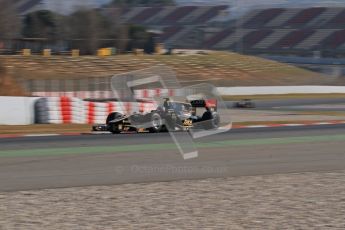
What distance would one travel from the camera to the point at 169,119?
15.9m

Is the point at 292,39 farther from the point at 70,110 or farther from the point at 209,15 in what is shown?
the point at 70,110

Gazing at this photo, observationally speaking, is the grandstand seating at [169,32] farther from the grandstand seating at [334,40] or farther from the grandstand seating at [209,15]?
the grandstand seating at [334,40]

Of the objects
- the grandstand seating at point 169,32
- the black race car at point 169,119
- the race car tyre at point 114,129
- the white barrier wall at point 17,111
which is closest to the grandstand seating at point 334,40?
the grandstand seating at point 169,32

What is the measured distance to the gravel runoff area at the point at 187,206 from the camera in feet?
21.2

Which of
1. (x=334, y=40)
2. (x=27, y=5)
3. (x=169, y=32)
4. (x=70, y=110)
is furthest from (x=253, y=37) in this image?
(x=70, y=110)

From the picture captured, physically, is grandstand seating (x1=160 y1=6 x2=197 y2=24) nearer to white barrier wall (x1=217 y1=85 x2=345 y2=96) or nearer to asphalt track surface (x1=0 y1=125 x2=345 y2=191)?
white barrier wall (x1=217 y1=85 x2=345 y2=96)

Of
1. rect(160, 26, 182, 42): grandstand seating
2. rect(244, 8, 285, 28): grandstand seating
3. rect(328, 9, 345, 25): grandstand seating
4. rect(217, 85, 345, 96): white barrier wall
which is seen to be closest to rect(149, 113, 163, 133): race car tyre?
rect(217, 85, 345, 96): white barrier wall

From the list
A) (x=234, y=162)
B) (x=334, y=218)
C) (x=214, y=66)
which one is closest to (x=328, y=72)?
(x=214, y=66)

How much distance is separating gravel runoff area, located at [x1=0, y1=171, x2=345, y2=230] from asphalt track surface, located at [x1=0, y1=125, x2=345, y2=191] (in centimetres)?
90

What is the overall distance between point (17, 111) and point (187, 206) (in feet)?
45.7

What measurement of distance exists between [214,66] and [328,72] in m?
11.0

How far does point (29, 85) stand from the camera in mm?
35656

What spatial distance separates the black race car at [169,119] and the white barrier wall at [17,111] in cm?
369

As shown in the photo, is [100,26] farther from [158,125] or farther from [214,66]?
[158,125]
